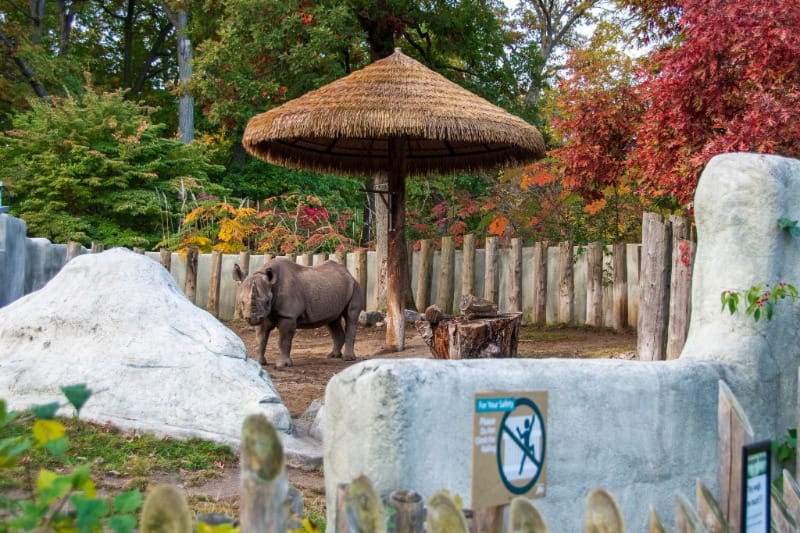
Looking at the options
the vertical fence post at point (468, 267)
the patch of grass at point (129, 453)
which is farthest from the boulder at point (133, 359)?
the vertical fence post at point (468, 267)

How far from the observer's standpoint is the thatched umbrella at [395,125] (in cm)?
886

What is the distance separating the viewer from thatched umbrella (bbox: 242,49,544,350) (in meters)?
8.86

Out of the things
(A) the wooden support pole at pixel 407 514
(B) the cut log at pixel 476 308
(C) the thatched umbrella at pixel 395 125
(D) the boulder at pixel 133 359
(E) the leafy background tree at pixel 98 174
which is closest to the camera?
(A) the wooden support pole at pixel 407 514

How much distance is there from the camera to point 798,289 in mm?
3787

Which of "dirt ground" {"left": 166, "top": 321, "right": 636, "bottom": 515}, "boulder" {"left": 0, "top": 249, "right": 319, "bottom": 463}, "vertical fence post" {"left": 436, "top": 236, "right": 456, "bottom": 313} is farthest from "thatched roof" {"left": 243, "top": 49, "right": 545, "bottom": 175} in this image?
"boulder" {"left": 0, "top": 249, "right": 319, "bottom": 463}

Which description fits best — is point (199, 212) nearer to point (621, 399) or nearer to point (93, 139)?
point (93, 139)

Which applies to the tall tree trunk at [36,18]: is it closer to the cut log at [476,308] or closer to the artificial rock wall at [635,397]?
the cut log at [476,308]

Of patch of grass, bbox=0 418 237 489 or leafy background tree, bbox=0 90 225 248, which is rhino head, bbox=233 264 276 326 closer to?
patch of grass, bbox=0 418 237 489

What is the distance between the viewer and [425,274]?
43.4ft

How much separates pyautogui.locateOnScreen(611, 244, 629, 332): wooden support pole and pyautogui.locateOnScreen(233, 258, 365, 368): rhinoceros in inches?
136

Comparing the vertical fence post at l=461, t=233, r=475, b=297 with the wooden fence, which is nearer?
the wooden fence

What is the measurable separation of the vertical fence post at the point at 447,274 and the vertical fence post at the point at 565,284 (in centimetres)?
184

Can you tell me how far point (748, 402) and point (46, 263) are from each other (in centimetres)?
1010

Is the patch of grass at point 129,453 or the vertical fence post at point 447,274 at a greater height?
the vertical fence post at point 447,274
